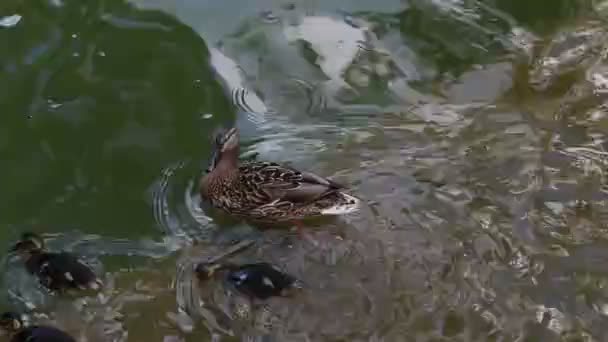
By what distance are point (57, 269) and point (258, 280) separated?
0.88m

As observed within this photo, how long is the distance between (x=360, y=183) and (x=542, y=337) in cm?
121

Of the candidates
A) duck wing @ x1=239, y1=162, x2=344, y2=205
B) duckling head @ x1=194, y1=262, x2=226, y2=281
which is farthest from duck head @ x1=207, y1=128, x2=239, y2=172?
duckling head @ x1=194, y1=262, x2=226, y2=281

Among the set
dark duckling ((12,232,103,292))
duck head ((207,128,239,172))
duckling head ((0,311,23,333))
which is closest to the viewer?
duckling head ((0,311,23,333))

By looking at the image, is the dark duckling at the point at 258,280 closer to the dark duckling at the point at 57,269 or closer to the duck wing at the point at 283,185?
the duck wing at the point at 283,185

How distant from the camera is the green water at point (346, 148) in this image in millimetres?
3629

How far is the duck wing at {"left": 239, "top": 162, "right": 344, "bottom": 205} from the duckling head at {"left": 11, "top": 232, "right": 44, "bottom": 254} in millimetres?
1020

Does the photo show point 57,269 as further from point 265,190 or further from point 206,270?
point 265,190

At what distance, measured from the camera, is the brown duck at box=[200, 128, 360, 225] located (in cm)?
391

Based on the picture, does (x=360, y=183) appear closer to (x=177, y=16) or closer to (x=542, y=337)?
(x=542, y=337)

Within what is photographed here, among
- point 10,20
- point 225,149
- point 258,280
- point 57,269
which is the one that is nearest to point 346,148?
point 225,149

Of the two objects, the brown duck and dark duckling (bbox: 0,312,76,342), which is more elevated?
the brown duck

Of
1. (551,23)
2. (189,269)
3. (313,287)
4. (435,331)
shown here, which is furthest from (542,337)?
(551,23)

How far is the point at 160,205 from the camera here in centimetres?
407

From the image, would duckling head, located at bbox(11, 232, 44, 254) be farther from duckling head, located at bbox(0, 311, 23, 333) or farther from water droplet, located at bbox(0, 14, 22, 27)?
water droplet, located at bbox(0, 14, 22, 27)
